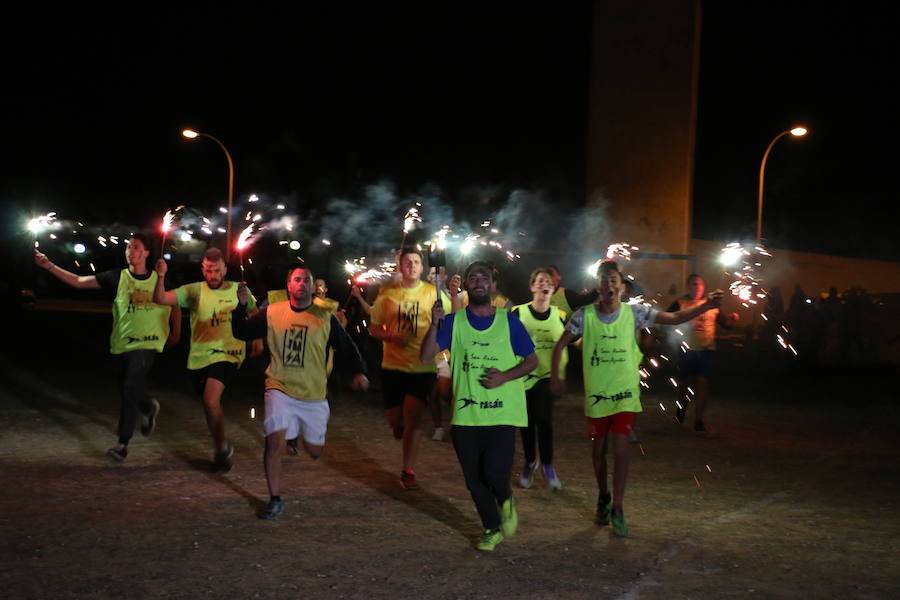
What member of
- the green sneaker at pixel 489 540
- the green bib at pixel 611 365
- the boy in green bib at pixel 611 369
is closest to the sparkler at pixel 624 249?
the boy in green bib at pixel 611 369

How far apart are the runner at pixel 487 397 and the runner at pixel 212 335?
2.84 metres

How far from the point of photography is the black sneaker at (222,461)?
27.8ft

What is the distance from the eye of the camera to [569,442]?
35.0 feet

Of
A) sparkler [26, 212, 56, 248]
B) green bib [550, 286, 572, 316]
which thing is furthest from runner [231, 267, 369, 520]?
green bib [550, 286, 572, 316]

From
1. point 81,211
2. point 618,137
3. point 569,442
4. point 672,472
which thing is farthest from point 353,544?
point 81,211

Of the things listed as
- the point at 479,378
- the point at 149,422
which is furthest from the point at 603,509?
the point at 149,422

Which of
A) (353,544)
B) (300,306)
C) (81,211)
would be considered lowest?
(353,544)

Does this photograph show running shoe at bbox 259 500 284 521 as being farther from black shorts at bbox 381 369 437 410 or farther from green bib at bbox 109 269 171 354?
green bib at bbox 109 269 171 354

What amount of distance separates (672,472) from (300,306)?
3.83 metres

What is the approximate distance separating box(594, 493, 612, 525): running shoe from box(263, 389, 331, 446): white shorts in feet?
6.55

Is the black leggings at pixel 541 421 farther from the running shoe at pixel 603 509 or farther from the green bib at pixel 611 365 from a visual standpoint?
the running shoe at pixel 603 509

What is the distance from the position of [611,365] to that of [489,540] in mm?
1533

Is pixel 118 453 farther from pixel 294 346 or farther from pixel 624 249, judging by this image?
pixel 624 249

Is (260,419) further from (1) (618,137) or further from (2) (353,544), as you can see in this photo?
(1) (618,137)
